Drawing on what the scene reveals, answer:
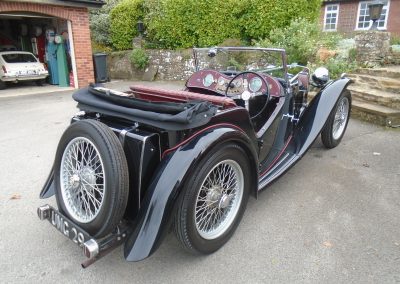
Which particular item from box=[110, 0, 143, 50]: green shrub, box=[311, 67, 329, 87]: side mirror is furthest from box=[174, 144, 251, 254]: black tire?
box=[110, 0, 143, 50]: green shrub

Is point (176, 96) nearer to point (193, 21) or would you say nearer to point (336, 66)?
point (336, 66)

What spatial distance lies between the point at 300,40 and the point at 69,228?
23.8 feet

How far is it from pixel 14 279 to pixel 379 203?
3.14 m

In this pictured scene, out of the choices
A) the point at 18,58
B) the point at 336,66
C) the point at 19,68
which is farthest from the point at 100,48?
the point at 336,66

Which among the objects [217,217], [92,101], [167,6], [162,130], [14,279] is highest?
[167,6]

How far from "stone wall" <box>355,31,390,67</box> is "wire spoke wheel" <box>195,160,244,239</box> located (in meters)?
6.27

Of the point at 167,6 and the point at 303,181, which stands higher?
the point at 167,6

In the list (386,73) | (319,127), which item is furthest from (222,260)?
(386,73)

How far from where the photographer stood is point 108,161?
1.99 meters

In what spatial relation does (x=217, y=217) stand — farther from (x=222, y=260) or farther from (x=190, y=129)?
(x=190, y=129)

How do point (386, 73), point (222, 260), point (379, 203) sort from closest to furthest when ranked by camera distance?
point (222, 260)
point (379, 203)
point (386, 73)

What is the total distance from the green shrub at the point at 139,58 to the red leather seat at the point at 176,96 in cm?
829

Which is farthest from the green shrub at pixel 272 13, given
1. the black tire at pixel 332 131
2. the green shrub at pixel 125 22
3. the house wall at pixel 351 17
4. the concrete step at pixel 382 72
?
the house wall at pixel 351 17

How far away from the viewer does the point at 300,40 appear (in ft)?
25.9
